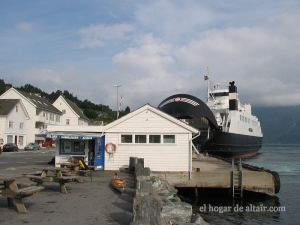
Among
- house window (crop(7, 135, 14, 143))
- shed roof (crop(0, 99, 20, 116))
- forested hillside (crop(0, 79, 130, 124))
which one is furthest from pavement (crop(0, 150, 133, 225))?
forested hillside (crop(0, 79, 130, 124))

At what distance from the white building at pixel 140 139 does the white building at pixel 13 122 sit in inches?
1669

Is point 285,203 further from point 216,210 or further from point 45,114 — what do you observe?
point 45,114

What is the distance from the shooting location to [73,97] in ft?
563

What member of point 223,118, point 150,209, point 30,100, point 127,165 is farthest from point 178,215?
point 30,100

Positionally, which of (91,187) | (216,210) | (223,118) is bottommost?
(216,210)

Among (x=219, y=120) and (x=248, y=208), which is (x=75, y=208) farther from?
(x=219, y=120)

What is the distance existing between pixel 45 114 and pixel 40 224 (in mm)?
77480

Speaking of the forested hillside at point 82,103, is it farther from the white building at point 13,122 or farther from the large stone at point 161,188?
the large stone at point 161,188

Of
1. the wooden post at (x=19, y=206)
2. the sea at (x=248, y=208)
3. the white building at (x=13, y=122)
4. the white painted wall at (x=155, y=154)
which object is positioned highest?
the white building at (x=13, y=122)

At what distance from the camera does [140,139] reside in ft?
85.4

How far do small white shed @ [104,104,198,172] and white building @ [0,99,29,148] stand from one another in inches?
1711

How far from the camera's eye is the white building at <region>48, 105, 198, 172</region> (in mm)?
25391

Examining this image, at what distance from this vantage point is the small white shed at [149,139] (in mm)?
25375

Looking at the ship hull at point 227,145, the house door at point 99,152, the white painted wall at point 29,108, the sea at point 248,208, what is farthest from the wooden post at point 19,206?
the white painted wall at point 29,108
